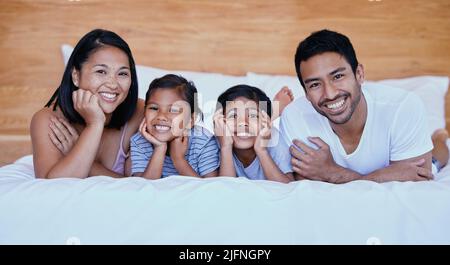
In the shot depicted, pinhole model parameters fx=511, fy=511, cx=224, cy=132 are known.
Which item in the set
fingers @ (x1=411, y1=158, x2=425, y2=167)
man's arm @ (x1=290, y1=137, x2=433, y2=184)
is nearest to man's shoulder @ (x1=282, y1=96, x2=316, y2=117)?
man's arm @ (x1=290, y1=137, x2=433, y2=184)

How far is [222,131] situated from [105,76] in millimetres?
345

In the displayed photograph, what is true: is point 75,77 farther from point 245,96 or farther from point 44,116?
point 245,96

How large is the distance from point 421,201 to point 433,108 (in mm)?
987

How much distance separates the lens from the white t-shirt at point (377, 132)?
1.33 m

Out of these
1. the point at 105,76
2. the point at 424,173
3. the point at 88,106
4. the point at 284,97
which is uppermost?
the point at 284,97

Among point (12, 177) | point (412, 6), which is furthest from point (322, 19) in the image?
point (12, 177)

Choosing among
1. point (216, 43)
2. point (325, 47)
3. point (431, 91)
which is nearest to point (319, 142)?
point (325, 47)

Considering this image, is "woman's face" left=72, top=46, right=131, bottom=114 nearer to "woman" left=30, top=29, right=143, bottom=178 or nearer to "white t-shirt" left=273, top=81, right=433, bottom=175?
"woman" left=30, top=29, right=143, bottom=178

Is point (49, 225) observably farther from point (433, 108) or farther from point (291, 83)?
point (433, 108)

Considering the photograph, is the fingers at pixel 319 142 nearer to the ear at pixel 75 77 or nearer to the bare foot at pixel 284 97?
the bare foot at pixel 284 97

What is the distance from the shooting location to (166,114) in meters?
1.40

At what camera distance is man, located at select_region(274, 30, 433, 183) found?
131 centimetres

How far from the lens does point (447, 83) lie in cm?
200

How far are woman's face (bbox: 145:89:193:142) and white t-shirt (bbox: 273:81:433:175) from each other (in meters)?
0.27
